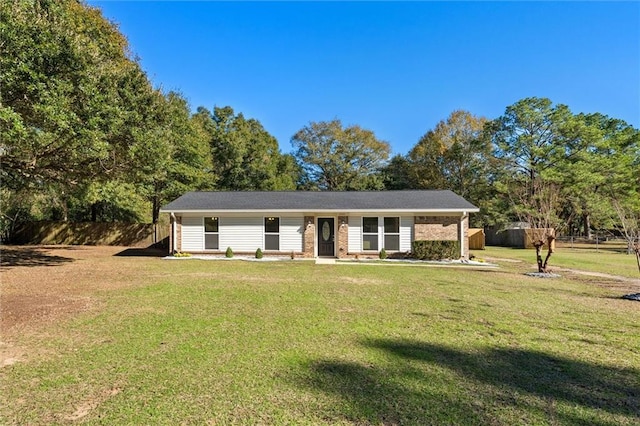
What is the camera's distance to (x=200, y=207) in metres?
19.0

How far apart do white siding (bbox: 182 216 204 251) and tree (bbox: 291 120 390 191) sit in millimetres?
26078

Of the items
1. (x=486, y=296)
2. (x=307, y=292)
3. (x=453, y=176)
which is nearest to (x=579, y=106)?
(x=453, y=176)

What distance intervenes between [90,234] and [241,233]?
14522 mm

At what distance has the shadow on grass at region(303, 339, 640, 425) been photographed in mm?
3250

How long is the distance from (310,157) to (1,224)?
2932 cm

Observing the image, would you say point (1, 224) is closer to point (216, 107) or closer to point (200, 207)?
point (200, 207)

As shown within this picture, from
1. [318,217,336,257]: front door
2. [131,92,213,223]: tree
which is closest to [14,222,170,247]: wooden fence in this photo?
[131,92,213,223]: tree

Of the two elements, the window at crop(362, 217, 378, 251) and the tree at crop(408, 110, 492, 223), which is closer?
the window at crop(362, 217, 378, 251)

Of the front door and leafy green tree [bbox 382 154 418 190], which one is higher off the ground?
leafy green tree [bbox 382 154 418 190]

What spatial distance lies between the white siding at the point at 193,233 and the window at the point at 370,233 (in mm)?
8382

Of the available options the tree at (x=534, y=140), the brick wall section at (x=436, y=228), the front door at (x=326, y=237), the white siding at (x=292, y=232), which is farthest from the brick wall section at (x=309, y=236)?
the tree at (x=534, y=140)

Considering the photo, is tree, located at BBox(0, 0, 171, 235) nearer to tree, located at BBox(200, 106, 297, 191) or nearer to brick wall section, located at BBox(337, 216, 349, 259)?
brick wall section, located at BBox(337, 216, 349, 259)

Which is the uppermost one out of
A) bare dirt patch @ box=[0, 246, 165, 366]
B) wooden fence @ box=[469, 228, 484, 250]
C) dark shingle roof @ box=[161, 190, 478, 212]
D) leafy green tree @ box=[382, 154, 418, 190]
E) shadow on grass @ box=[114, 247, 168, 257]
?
leafy green tree @ box=[382, 154, 418, 190]

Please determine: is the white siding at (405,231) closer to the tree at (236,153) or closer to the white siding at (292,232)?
the white siding at (292,232)
